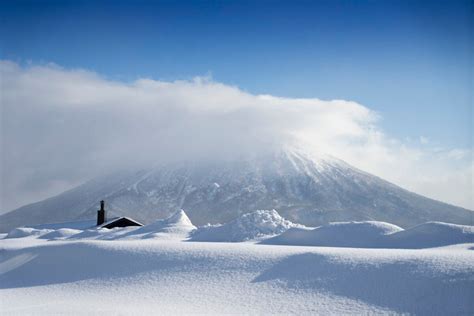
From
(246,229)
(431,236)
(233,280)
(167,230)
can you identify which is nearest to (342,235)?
(431,236)

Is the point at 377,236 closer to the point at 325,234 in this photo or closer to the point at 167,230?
the point at 325,234

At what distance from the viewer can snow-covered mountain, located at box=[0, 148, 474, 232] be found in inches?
4911

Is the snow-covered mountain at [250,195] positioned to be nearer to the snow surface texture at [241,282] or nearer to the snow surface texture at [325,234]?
the snow surface texture at [325,234]

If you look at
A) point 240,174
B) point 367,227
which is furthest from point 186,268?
point 240,174

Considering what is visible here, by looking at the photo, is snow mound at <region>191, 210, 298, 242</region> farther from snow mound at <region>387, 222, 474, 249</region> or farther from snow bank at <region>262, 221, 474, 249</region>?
snow mound at <region>387, 222, 474, 249</region>

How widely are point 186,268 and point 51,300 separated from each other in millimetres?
3713

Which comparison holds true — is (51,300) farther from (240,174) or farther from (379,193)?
(240,174)

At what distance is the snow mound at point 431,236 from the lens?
58.0 ft

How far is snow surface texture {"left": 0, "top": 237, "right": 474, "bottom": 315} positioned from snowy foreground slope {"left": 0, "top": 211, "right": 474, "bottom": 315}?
0.02m

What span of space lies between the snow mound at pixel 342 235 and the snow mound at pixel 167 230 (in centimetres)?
729

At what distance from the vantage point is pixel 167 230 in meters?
27.8

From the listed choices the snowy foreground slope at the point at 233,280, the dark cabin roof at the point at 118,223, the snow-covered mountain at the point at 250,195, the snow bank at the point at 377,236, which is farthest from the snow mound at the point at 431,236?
the snow-covered mountain at the point at 250,195

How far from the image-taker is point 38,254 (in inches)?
651

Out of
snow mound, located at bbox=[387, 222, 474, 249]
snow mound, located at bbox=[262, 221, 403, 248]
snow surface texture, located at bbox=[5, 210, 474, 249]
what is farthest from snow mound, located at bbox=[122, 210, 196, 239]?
snow mound, located at bbox=[387, 222, 474, 249]
